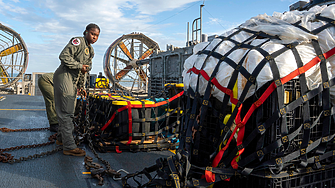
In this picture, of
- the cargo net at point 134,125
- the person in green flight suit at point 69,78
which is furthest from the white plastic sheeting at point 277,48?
the person in green flight suit at point 69,78

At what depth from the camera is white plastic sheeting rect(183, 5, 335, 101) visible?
2127 millimetres

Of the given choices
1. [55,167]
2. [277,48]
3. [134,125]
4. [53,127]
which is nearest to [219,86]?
[277,48]

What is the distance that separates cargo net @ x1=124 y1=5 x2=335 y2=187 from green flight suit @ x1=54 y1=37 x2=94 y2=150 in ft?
7.16

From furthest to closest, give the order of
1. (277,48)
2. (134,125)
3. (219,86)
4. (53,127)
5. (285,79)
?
(53,127) < (134,125) < (219,86) < (277,48) < (285,79)

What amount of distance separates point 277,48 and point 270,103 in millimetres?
524

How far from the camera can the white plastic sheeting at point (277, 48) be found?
2.13 metres

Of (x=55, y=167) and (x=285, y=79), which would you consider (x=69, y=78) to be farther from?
(x=285, y=79)

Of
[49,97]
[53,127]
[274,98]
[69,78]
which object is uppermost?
[69,78]

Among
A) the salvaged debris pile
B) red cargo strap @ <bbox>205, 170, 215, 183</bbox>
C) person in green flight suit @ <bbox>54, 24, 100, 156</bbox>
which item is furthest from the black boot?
red cargo strap @ <bbox>205, 170, 215, 183</bbox>

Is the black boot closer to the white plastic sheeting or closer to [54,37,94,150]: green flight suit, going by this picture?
[54,37,94,150]: green flight suit

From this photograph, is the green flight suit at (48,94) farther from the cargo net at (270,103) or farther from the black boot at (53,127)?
the cargo net at (270,103)

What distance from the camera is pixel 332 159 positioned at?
98.5 inches

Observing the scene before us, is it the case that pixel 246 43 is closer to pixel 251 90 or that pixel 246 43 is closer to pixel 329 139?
pixel 251 90

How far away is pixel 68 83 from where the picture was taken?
400 cm
